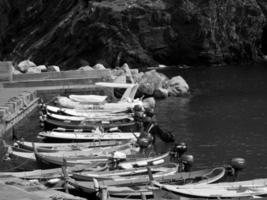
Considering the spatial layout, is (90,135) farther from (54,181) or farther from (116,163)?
(54,181)

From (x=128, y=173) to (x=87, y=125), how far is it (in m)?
14.4

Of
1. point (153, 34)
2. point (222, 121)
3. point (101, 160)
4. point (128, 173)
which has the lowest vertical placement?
point (153, 34)

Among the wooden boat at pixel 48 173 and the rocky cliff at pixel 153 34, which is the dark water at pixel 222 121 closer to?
the wooden boat at pixel 48 173

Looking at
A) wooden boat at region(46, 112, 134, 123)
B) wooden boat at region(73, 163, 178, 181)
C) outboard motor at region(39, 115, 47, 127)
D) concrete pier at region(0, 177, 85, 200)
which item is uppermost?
concrete pier at region(0, 177, 85, 200)

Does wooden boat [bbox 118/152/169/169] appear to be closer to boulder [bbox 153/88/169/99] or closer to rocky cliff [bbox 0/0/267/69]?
boulder [bbox 153/88/169/99]

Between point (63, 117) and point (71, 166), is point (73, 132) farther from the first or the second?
point (71, 166)

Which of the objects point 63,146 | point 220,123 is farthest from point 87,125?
point 220,123

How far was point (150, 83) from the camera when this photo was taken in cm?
6269

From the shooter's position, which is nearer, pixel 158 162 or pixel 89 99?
pixel 158 162

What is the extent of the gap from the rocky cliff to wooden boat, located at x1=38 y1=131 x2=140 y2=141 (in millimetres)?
75882

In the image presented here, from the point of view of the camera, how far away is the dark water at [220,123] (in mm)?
35500

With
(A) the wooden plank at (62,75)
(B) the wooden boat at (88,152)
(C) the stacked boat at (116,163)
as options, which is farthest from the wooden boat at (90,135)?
(A) the wooden plank at (62,75)

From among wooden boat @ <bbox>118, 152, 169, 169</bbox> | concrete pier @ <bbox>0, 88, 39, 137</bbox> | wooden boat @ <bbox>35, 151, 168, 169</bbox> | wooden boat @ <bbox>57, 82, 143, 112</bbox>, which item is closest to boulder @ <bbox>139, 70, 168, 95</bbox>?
wooden boat @ <bbox>57, 82, 143, 112</bbox>

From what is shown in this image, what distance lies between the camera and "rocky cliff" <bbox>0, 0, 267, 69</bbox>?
118750mm
